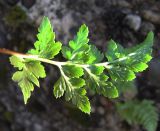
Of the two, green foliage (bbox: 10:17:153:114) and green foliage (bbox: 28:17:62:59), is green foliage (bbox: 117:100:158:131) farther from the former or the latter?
green foliage (bbox: 28:17:62:59)

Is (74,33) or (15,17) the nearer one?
(74,33)

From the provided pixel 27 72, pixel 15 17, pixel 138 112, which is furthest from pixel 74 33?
pixel 27 72

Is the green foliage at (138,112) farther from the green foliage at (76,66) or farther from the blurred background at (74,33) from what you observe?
the green foliage at (76,66)

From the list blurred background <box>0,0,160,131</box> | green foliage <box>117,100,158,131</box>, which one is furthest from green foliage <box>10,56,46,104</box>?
green foliage <box>117,100,158,131</box>

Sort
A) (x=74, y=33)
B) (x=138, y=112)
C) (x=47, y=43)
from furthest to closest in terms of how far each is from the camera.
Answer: (x=138, y=112), (x=74, y=33), (x=47, y=43)

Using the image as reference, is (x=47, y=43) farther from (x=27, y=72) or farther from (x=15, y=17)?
(x=15, y=17)

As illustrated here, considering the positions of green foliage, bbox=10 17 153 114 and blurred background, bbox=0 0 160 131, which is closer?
green foliage, bbox=10 17 153 114

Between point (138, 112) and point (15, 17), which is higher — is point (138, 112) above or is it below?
below

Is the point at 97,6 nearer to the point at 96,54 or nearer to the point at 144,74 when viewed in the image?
the point at 144,74
